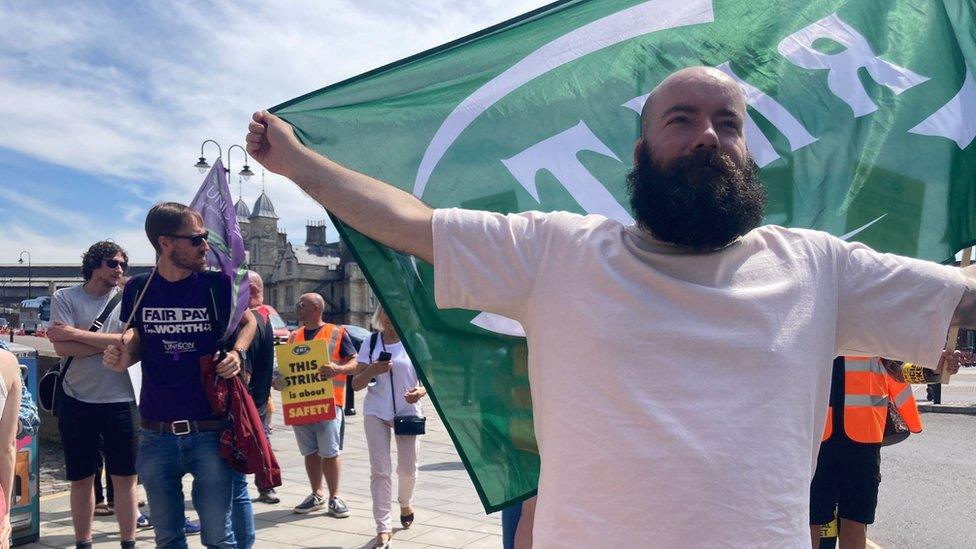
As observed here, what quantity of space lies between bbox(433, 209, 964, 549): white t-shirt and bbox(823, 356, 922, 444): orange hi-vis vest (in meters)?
2.85

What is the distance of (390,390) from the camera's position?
613cm

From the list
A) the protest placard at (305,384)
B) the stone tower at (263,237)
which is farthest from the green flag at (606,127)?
Answer: the stone tower at (263,237)

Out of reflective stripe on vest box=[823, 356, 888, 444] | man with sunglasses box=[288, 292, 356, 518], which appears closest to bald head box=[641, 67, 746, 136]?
reflective stripe on vest box=[823, 356, 888, 444]

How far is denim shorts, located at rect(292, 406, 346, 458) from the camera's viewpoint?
22.1ft

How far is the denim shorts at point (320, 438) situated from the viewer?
6738mm

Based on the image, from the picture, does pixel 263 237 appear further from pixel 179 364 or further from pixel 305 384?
pixel 179 364

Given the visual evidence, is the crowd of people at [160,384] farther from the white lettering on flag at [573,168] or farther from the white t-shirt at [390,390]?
the white lettering on flag at [573,168]

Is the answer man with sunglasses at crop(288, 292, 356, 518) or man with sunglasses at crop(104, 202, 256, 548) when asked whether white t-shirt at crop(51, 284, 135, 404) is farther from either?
man with sunglasses at crop(288, 292, 356, 518)

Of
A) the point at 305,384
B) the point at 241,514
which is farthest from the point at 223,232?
the point at 305,384

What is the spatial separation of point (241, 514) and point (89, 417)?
1.57 m

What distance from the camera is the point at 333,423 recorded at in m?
6.82

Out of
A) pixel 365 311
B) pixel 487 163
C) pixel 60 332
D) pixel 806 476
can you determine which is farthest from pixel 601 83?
pixel 365 311

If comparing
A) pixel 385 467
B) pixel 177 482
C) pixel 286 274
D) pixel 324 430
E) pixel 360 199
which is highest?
pixel 286 274

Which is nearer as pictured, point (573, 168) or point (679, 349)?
point (679, 349)
